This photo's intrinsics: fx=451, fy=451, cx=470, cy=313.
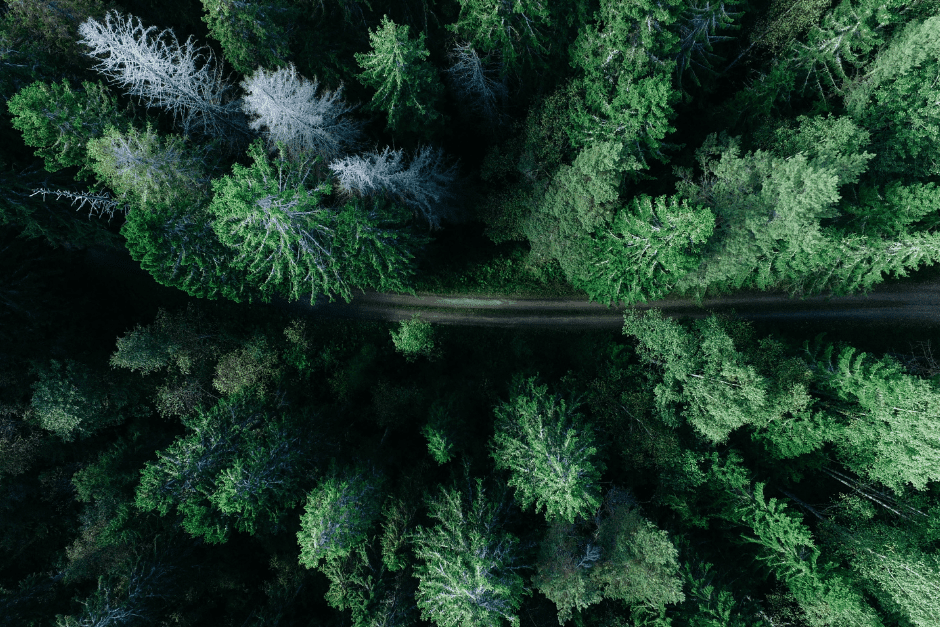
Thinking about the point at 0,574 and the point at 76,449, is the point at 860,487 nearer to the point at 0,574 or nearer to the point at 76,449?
the point at 76,449

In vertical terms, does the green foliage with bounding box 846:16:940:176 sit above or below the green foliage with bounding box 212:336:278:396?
above

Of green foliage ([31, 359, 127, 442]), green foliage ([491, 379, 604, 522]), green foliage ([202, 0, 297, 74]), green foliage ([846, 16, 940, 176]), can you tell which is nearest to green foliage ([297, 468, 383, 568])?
green foliage ([491, 379, 604, 522])

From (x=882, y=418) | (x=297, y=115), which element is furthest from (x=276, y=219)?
(x=882, y=418)

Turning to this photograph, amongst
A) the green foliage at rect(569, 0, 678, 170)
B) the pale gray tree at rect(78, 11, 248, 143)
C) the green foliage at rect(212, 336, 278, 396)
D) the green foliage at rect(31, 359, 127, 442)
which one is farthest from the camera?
the green foliage at rect(212, 336, 278, 396)

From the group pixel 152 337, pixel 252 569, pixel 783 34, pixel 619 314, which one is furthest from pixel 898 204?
pixel 252 569

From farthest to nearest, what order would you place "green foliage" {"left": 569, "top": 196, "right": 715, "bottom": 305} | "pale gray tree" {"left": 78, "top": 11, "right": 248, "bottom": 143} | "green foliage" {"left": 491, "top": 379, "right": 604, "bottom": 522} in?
1. "pale gray tree" {"left": 78, "top": 11, "right": 248, "bottom": 143}
2. "green foliage" {"left": 569, "top": 196, "right": 715, "bottom": 305}
3. "green foliage" {"left": 491, "top": 379, "right": 604, "bottom": 522}

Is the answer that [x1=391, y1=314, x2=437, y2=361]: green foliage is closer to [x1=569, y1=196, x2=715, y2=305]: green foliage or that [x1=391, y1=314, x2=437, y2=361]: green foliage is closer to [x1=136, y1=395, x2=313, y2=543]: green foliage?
[x1=136, y1=395, x2=313, y2=543]: green foliage

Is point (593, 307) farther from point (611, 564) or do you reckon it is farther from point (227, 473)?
point (227, 473)
